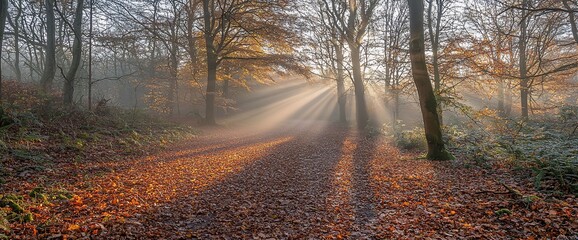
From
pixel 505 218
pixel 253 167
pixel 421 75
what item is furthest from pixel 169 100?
pixel 505 218

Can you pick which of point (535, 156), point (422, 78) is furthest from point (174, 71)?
point (535, 156)

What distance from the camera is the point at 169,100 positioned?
67.8 feet

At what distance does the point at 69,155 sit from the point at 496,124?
14051 millimetres

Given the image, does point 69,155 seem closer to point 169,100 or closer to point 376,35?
point 169,100

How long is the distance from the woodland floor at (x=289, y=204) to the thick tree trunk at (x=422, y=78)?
675 millimetres

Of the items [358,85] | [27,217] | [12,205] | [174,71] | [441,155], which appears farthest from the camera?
[174,71]

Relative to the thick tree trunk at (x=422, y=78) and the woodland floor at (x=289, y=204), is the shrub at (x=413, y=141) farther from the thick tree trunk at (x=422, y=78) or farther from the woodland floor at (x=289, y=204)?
the woodland floor at (x=289, y=204)

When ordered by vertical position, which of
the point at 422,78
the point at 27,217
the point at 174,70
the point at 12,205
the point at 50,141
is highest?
the point at 174,70

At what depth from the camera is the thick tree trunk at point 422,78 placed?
26.5 ft

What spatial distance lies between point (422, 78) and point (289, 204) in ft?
17.6

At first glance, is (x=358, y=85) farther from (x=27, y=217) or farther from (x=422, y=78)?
(x=27, y=217)

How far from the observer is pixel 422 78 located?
8148mm

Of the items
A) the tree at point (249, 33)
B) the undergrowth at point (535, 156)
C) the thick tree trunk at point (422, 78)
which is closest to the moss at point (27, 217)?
the undergrowth at point (535, 156)

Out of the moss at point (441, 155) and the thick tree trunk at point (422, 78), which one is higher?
the thick tree trunk at point (422, 78)
